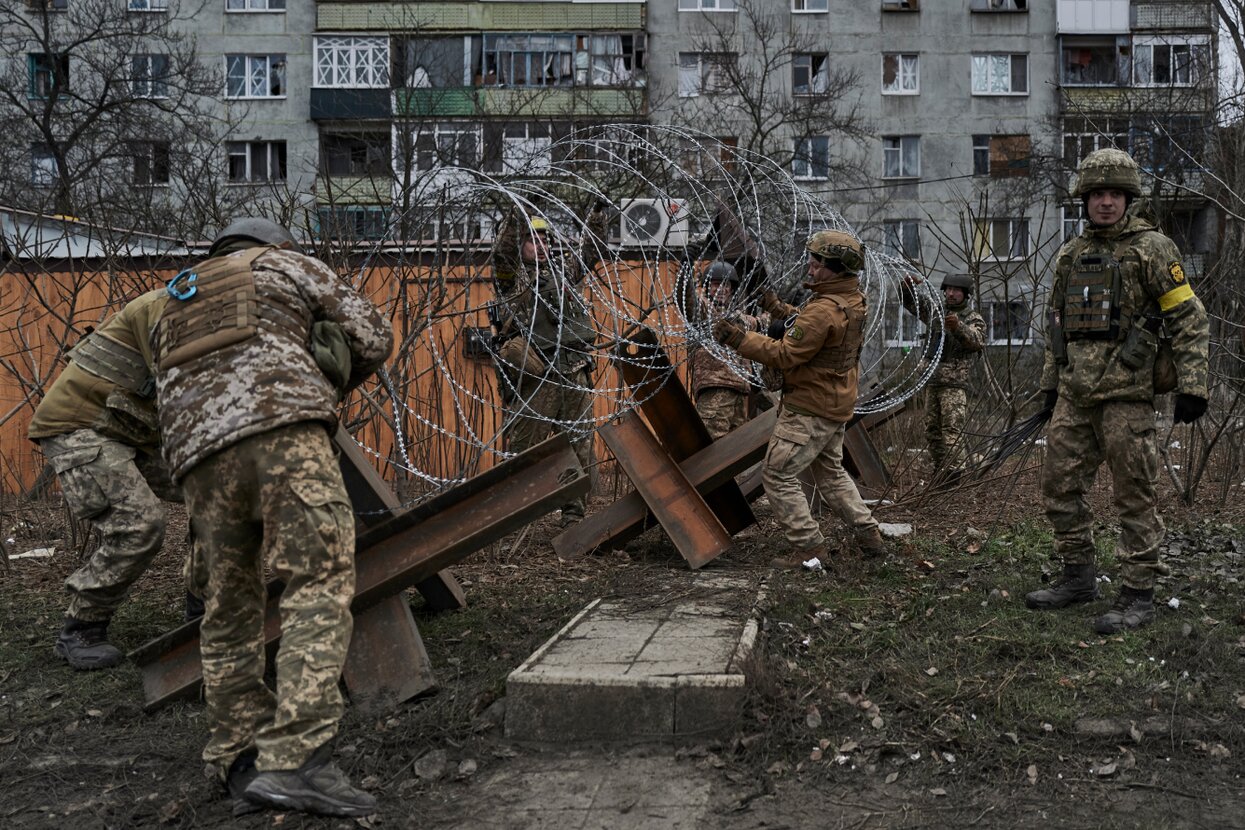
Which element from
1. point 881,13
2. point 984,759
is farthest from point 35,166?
point 881,13

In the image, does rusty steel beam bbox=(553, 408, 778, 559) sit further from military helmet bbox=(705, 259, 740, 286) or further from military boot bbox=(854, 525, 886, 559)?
military helmet bbox=(705, 259, 740, 286)

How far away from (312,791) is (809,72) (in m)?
33.9

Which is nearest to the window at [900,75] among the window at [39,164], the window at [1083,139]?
the window at [1083,139]

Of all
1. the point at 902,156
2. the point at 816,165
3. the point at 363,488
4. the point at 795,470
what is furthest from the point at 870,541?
the point at 902,156

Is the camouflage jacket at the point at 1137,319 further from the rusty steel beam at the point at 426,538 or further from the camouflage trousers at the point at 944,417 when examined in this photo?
the camouflage trousers at the point at 944,417

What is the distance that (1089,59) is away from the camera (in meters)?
35.7

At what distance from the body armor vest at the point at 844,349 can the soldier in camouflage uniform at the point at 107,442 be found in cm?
329

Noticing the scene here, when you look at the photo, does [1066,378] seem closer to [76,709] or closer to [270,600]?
[270,600]

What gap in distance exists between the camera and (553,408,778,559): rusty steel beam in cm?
671

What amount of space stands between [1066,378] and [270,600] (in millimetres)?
3540

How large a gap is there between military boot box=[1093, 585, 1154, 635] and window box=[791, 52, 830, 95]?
31188mm

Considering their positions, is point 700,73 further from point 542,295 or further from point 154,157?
point 542,295

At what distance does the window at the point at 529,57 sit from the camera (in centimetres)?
3219

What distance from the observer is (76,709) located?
4707 mm
